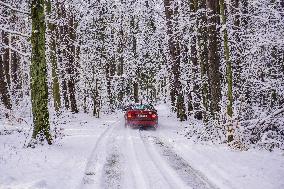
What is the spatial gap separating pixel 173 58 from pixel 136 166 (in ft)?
44.7

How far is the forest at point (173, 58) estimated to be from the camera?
11.7m

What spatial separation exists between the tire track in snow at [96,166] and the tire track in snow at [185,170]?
1987mm

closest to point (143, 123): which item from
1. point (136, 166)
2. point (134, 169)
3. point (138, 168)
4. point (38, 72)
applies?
point (38, 72)

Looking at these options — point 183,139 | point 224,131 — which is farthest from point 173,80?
point 224,131

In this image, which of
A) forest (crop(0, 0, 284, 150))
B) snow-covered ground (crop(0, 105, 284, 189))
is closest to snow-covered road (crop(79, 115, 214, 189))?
snow-covered ground (crop(0, 105, 284, 189))

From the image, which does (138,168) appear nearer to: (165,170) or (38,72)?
(165,170)

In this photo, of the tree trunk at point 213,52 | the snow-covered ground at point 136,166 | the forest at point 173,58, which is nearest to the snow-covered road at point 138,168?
the snow-covered ground at point 136,166

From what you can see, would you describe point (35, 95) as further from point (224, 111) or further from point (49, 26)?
point (49, 26)

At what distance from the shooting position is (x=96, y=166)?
10062 mm

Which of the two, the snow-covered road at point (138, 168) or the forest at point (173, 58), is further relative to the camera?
the forest at point (173, 58)

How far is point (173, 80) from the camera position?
24.0 meters

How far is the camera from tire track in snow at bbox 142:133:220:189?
807 cm

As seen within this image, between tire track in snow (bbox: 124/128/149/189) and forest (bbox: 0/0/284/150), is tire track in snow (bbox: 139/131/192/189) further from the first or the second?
forest (bbox: 0/0/284/150)

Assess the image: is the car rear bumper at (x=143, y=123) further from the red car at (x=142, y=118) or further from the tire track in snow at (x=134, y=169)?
the tire track in snow at (x=134, y=169)
